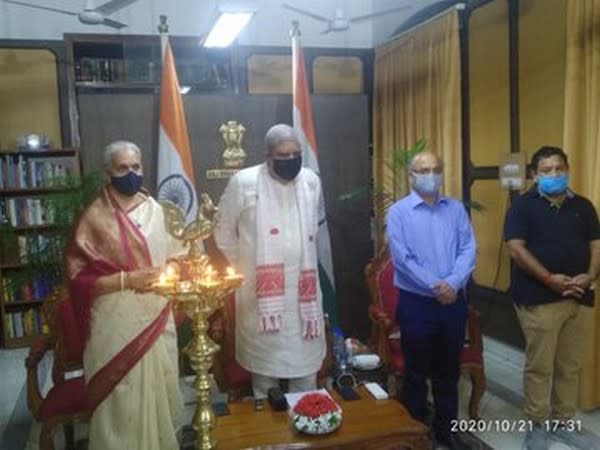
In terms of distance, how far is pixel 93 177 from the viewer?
304 centimetres

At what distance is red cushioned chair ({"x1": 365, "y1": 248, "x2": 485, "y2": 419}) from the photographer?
269 centimetres

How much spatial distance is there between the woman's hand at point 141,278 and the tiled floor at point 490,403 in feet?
A: 4.59

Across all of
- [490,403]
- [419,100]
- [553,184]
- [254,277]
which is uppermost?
[419,100]

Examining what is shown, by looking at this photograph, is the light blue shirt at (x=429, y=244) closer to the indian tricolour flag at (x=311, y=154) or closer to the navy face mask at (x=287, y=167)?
the navy face mask at (x=287, y=167)

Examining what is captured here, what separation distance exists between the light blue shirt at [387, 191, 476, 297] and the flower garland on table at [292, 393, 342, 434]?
727 mm

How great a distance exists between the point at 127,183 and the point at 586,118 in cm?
243

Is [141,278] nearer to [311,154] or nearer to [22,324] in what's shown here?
[311,154]

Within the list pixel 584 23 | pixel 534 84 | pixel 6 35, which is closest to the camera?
pixel 584 23

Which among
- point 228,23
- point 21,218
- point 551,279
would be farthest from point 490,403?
point 21,218

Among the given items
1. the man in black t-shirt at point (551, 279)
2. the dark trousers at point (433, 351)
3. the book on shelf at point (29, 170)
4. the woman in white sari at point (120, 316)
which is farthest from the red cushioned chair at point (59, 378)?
the book on shelf at point (29, 170)

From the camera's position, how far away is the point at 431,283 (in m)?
2.32

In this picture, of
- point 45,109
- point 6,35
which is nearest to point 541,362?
point 45,109

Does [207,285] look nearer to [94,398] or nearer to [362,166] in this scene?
[94,398]

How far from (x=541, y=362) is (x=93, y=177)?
2.48m
